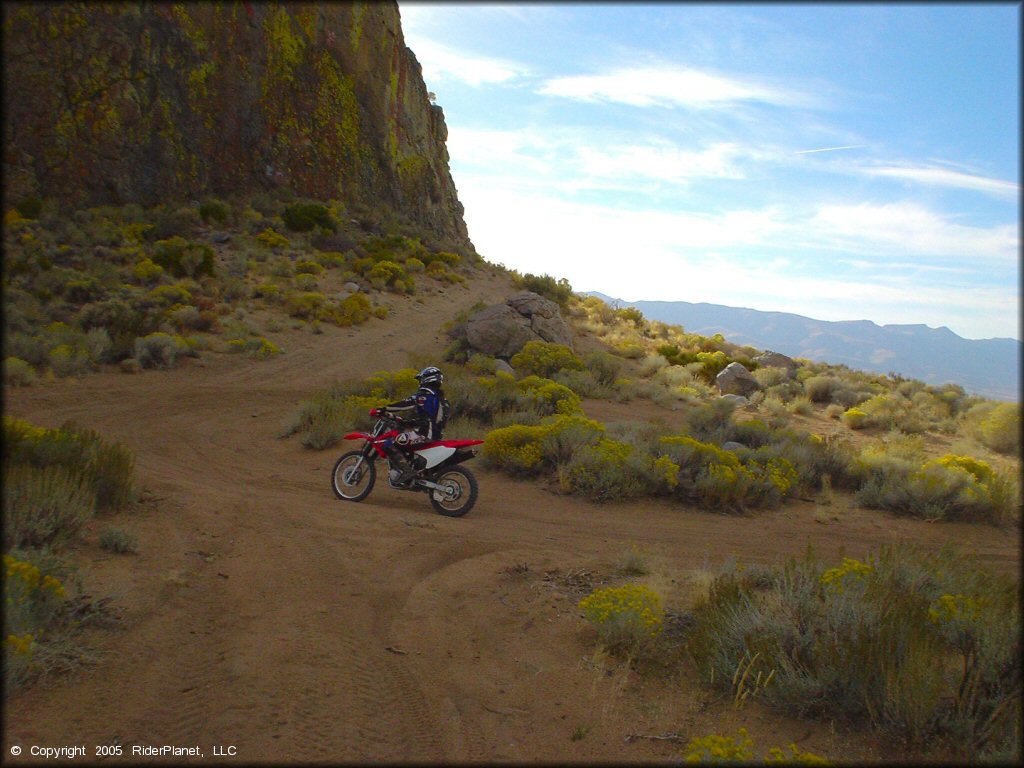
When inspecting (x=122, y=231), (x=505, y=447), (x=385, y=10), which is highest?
(x=385, y=10)

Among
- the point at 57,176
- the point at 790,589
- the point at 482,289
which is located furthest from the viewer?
the point at 482,289

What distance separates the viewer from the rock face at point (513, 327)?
17828 mm

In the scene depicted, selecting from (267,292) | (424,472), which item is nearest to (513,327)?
(267,292)

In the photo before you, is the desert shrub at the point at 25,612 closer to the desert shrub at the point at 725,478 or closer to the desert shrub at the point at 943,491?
the desert shrub at the point at 725,478

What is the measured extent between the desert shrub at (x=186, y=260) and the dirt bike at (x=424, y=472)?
52.2 ft

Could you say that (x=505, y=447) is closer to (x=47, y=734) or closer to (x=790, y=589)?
(x=790, y=589)

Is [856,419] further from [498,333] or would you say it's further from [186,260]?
[186,260]

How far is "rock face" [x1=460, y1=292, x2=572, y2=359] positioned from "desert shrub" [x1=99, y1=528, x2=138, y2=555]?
1279 centimetres

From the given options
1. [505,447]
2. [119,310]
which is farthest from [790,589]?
[119,310]

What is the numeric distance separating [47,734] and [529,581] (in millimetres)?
3431

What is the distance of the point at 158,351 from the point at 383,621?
1284cm

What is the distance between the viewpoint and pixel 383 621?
186 inches

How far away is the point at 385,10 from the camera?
3481 centimetres

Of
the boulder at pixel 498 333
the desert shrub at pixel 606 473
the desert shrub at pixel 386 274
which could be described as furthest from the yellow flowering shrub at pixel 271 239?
the desert shrub at pixel 606 473
